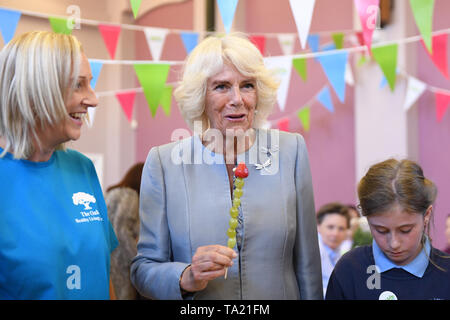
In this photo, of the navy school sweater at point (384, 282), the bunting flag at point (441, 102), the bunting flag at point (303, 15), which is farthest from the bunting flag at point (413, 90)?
the navy school sweater at point (384, 282)

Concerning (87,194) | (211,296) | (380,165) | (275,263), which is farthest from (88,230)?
(380,165)

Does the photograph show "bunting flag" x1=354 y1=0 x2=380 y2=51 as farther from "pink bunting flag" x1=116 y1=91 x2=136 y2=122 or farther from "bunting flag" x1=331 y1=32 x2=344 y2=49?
"pink bunting flag" x1=116 y1=91 x2=136 y2=122

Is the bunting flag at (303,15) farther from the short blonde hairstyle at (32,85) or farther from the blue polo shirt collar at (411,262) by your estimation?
the short blonde hairstyle at (32,85)

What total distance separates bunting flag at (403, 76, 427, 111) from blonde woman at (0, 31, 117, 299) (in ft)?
11.3

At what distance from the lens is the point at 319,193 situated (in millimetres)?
5273

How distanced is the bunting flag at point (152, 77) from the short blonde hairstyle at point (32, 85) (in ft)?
5.73

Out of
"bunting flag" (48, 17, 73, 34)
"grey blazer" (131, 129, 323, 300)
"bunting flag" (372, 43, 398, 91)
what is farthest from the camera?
"bunting flag" (372, 43, 398, 91)

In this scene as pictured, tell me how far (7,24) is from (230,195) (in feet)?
5.49

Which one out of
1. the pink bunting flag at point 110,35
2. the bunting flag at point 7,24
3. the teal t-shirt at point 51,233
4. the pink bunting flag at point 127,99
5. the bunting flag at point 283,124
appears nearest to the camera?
the teal t-shirt at point 51,233

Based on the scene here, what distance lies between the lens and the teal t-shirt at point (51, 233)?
4.40 ft

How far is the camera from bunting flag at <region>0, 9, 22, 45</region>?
8.95ft

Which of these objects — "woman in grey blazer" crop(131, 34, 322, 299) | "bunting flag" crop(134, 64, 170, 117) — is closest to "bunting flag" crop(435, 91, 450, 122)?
"bunting flag" crop(134, 64, 170, 117)

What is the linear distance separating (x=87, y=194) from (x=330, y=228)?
2.69 metres

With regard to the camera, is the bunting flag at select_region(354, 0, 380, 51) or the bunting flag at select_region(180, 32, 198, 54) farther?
the bunting flag at select_region(180, 32, 198, 54)
